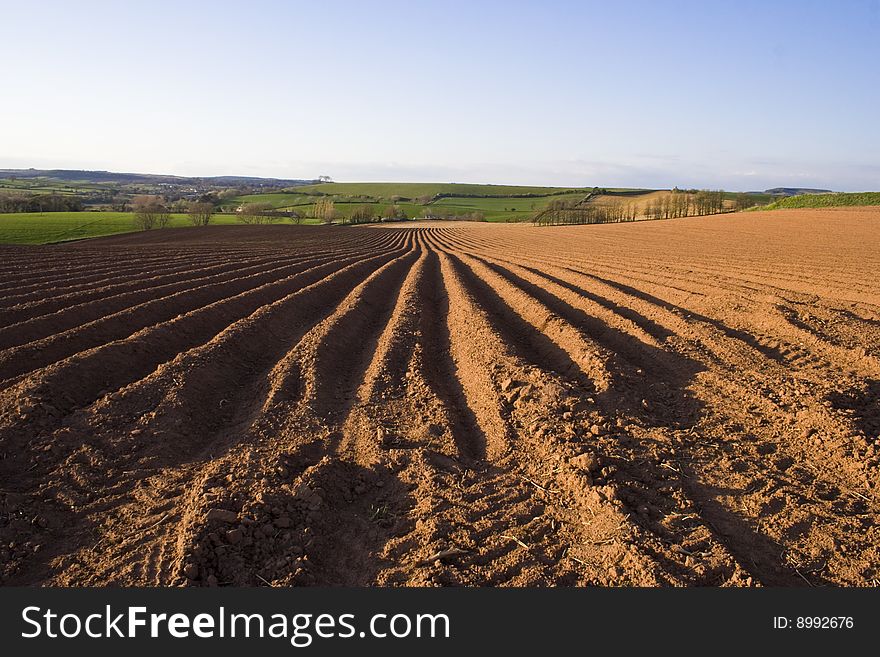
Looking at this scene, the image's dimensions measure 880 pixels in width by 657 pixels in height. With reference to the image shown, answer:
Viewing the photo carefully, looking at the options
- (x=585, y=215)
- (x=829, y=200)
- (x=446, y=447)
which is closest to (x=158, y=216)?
(x=585, y=215)

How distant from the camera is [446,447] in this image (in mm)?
5797

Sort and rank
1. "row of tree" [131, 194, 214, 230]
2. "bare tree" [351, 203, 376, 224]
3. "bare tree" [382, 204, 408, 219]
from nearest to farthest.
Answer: "row of tree" [131, 194, 214, 230]
"bare tree" [351, 203, 376, 224]
"bare tree" [382, 204, 408, 219]

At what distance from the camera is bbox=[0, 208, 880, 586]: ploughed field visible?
4.03 metres

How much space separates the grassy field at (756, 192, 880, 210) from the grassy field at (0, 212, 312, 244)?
82.3 metres

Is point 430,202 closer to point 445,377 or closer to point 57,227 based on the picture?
point 57,227

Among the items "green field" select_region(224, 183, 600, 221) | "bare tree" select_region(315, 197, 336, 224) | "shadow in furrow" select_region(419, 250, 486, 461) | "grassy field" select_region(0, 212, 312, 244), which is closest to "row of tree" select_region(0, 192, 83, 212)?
"grassy field" select_region(0, 212, 312, 244)

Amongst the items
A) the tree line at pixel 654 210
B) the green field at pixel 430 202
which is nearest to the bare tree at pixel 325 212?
the green field at pixel 430 202

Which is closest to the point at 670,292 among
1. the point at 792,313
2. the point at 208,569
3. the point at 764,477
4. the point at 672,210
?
the point at 792,313

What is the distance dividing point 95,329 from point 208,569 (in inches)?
324

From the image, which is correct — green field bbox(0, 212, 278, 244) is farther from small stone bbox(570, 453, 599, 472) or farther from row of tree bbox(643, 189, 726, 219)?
row of tree bbox(643, 189, 726, 219)

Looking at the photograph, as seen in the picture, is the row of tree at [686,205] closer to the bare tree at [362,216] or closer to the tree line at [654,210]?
the tree line at [654,210]

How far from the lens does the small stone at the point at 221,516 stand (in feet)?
14.1

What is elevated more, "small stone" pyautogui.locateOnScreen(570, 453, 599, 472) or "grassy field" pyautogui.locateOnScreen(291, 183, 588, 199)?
"grassy field" pyautogui.locateOnScreen(291, 183, 588, 199)

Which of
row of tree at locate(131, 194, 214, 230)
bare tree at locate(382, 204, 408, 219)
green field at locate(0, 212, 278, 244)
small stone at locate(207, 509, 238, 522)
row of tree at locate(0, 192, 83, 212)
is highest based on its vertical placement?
bare tree at locate(382, 204, 408, 219)
